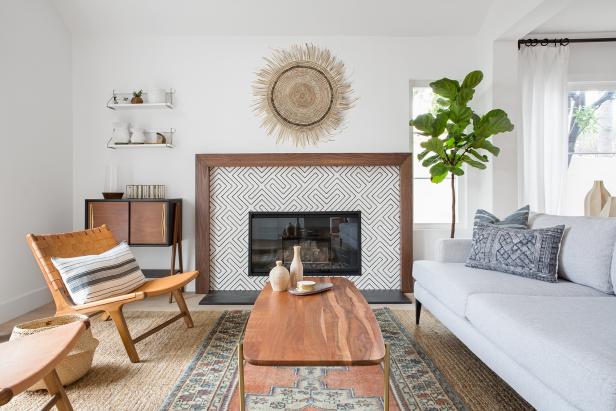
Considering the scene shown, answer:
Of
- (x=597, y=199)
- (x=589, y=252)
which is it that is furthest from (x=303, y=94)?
(x=597, y=199)

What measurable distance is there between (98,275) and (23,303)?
146 centimetres

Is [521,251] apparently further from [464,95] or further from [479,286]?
[464,95]

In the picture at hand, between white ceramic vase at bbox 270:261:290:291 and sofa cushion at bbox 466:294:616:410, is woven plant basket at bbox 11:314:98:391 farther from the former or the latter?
sofa cushion at bbox 466:294:616:410

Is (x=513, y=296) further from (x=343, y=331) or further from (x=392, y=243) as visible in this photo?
(x=392, y=243)

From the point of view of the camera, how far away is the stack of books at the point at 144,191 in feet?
12.4

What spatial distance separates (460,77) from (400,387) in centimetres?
317

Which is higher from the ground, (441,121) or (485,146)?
(441,121)

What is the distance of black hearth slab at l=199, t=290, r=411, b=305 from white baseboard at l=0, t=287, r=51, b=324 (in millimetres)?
1401

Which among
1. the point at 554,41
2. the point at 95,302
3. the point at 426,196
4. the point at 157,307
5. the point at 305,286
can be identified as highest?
the point at 554,41

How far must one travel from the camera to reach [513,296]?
1.89 meters

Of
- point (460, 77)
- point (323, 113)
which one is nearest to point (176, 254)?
point (323, 113)

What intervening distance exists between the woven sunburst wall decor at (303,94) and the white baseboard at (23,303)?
99.8 inches

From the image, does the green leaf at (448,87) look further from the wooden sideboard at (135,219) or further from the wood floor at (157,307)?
the wooden sideboard at (135,219)

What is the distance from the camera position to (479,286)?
2068mm
